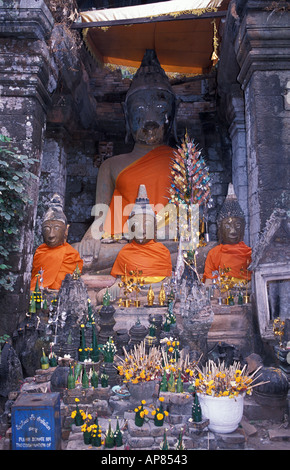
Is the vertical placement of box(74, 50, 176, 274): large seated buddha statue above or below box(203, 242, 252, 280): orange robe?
above

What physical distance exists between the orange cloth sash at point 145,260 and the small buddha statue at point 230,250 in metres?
0.67

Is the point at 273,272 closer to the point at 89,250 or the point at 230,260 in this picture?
the point at 230,260

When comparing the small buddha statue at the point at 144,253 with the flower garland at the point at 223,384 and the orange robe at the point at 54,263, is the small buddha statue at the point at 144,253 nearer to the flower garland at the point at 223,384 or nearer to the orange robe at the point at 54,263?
the orange robe at the point at 54,263

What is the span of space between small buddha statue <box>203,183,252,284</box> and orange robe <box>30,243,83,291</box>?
6.93 ft

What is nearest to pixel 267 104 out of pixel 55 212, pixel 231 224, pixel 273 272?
pixel 231 224

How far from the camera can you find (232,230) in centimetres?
610

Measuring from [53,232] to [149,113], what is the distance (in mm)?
3845

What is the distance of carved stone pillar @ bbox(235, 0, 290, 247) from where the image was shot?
5.00 meters

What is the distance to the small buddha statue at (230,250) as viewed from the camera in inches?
227

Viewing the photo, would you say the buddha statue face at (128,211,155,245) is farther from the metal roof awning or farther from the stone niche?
the metal roof awning

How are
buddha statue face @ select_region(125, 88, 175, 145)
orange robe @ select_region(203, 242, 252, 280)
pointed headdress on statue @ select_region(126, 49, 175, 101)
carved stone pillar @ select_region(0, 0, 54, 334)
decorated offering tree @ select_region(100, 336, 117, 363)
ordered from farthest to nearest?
buddha statue face @ select_region(125, 88, 175, 145) → pointed headdress on statue @ select_region(126, 49, 175, 101) → orange robe @ select_region(203, 242, 252, 280) → carved stone pillar @ select_region(0, 0, 54, 334) → decorated offering tree @ select_region(100, 336, 117, 363)

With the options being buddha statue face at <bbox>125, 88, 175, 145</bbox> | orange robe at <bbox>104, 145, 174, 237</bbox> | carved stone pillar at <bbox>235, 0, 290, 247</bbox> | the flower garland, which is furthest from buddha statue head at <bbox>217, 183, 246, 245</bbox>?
buddha statue face at <bbox>125, 88, 175, 145</bbox>

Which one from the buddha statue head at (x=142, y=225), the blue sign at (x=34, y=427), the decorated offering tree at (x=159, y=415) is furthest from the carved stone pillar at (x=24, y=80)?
the decorated offering tree at (x=159, y=415)
